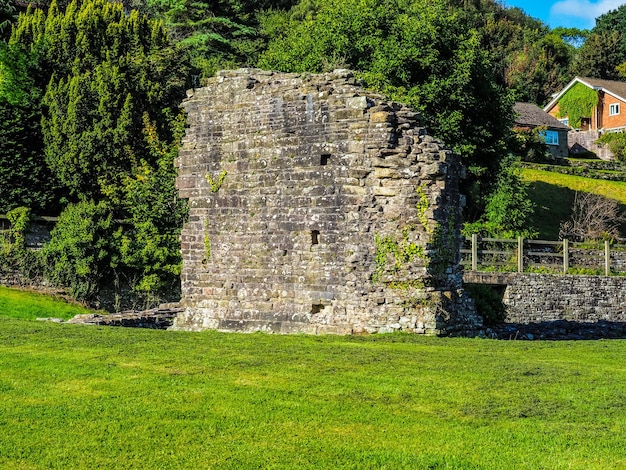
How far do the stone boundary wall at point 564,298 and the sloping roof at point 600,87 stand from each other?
1881 inches

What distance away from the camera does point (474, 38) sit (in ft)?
114

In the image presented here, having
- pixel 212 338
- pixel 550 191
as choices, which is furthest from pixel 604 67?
pixel 212 338

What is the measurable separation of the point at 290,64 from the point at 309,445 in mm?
29827

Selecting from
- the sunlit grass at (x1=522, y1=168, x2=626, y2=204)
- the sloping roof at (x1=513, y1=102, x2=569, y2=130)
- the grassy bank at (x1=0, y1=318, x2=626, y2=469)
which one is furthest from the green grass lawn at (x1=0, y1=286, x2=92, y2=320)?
the sloping roof at (x1=513, y1=102, x2=569, y2=130)

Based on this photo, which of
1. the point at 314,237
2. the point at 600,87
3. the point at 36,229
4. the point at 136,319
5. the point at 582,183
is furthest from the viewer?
the point at 600,87

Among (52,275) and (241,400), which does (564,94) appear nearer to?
(52,275)

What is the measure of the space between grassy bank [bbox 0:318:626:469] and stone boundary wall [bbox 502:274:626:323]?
1801cm

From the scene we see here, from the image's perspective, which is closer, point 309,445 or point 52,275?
point 309,445

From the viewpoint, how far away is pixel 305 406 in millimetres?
8672

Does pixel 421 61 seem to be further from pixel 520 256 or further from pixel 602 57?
pixel 602 57

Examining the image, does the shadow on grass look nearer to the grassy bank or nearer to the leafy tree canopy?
the leafy tree canopy

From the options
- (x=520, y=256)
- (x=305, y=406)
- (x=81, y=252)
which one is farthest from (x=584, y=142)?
(x=305, y=406)

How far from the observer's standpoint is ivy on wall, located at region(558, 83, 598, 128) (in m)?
77.9

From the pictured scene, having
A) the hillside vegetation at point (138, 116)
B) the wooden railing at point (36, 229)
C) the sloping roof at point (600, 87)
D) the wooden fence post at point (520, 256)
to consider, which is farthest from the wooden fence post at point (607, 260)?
the sloping roof at point (600, 87)
